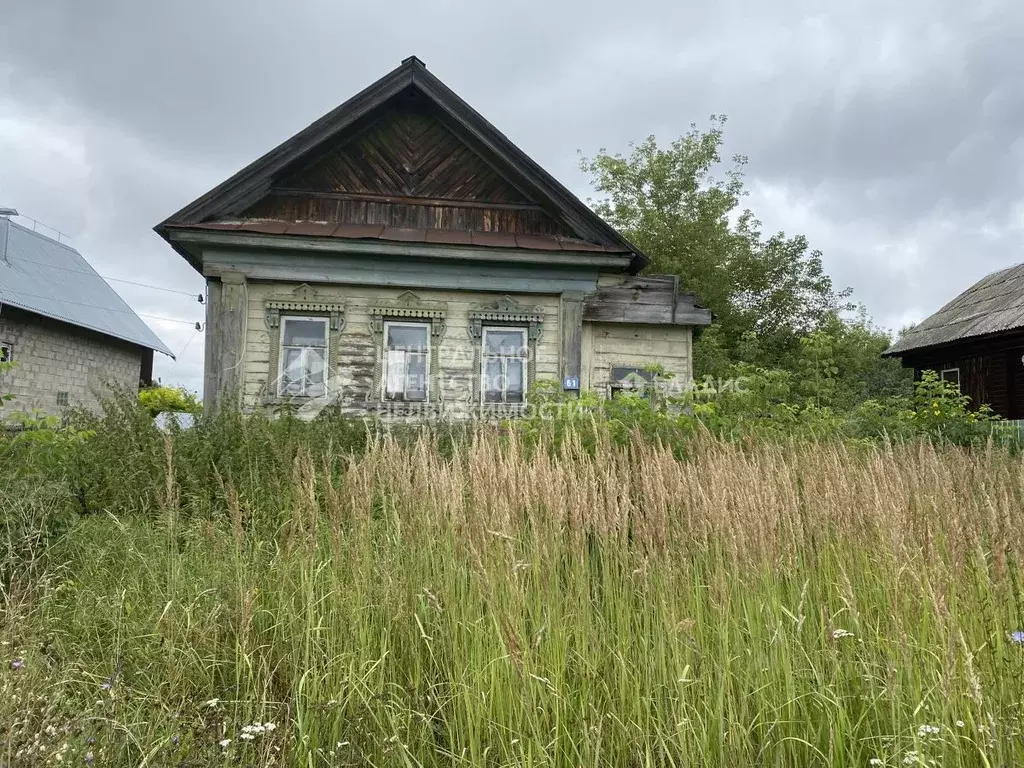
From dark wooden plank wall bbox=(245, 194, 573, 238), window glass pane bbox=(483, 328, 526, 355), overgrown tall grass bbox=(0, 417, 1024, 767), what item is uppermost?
dark wooden plank wall bbox=(245, 194, 573, 238)

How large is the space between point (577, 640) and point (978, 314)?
70.5 feet

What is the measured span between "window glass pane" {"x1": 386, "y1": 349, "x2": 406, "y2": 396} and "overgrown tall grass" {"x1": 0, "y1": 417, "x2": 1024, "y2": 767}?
6.47 m

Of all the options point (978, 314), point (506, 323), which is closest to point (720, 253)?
point (978, 314)

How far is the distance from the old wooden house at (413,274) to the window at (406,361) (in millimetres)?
20

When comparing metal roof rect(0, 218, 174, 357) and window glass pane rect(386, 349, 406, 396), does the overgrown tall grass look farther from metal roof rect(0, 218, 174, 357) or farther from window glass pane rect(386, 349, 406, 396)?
metal roof rect(0, 218, 174, 357)

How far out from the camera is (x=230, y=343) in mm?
8922

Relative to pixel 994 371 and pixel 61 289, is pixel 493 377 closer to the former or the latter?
pixel 994 371

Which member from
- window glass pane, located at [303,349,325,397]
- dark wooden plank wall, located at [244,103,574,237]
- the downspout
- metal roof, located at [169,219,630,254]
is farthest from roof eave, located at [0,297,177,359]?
window glass pane, located at [303,349,325,397]

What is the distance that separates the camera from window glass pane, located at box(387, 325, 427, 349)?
9.57 metres

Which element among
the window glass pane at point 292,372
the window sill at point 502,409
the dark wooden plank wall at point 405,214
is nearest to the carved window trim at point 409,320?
the window sill at point 502,409

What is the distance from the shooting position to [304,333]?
30.8 feet

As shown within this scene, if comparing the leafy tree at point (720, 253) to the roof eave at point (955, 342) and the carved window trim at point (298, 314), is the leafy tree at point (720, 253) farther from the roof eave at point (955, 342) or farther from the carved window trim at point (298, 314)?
the carved window trim at point (298, 314)

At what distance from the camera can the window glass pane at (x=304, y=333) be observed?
30.6ft

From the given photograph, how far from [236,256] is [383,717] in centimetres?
816
